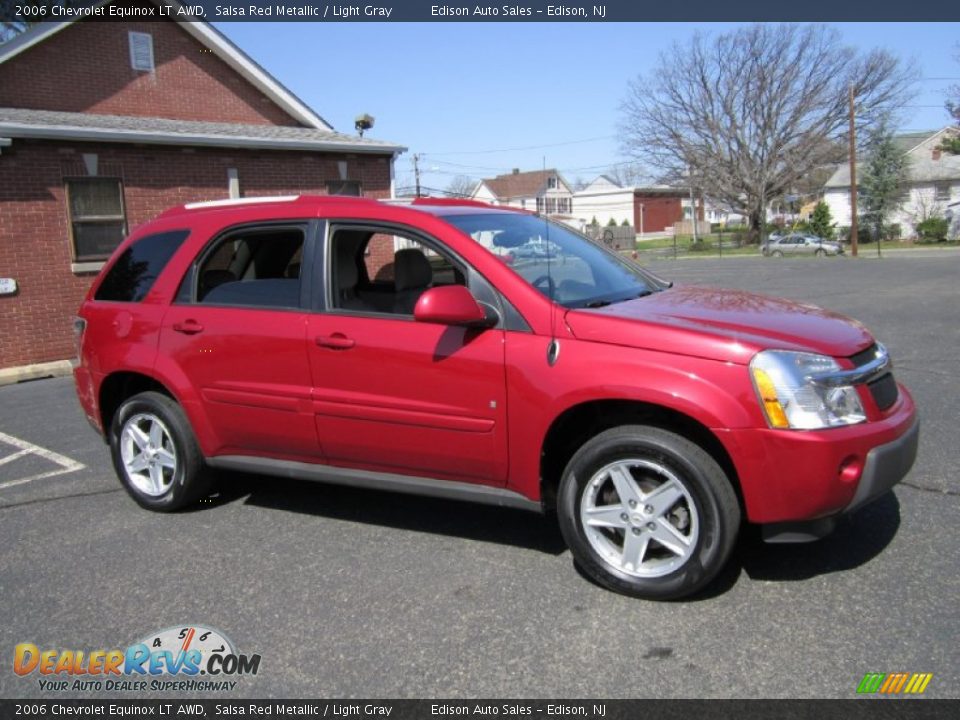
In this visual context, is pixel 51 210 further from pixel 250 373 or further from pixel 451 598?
pixel 451 598

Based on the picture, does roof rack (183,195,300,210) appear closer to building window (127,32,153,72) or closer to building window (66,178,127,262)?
building window (66,178,127,262)

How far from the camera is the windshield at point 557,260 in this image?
404 cm

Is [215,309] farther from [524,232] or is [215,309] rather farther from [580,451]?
[580,451]

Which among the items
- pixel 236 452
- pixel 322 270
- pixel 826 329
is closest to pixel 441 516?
pixel 236 452

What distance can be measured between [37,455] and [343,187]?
10.4m

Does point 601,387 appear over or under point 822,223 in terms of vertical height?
under

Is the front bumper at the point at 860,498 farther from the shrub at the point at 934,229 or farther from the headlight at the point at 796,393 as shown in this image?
the shrub at the point at 934,229

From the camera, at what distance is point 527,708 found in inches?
111

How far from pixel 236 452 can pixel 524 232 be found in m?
2.05

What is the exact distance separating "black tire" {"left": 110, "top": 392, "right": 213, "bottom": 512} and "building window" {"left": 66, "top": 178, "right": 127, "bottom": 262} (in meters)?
8.65

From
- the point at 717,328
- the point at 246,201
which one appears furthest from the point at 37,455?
the point at 717,328

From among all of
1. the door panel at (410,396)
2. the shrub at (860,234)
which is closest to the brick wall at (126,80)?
the door panel at (410,396)

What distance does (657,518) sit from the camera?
11.5ft

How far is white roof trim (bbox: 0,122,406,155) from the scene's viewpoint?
38.3 ft
